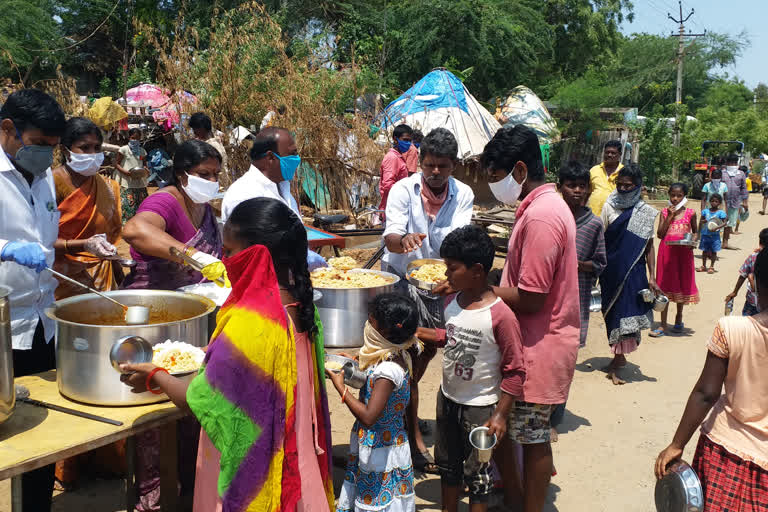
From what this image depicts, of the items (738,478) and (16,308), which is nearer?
(738,478)

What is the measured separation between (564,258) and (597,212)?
428cm

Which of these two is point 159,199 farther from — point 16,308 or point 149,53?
point 149,53

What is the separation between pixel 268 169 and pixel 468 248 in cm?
142

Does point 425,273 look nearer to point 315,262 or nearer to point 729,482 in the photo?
point 315,262

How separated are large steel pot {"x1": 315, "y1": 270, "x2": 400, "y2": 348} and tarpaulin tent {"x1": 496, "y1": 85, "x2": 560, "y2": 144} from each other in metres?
15.0

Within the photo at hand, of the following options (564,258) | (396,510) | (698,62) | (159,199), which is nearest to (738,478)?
(564,258)

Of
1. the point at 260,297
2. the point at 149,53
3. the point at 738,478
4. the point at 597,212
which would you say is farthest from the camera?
the point at 149,53

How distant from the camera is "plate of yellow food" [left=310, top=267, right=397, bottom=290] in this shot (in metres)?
3.39

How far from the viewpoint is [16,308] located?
2.78 m

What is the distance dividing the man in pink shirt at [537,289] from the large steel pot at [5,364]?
2.01 meters

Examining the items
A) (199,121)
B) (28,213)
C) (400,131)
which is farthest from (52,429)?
(400,131)

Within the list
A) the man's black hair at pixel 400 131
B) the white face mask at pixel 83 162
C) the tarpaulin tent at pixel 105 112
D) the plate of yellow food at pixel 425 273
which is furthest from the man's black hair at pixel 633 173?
the tarpaulin tent at pixel 105 112

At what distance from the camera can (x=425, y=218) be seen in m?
4.02

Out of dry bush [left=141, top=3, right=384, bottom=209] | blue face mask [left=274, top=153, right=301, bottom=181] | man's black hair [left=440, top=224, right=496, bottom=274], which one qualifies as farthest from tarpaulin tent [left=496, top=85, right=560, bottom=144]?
man's black hair [left=440, top=224, right=496, bottom=274]
